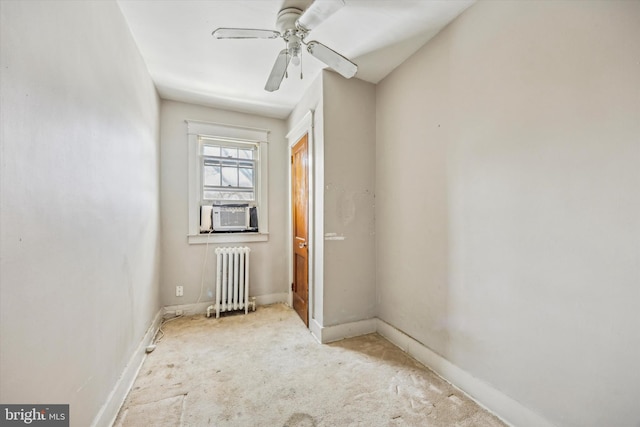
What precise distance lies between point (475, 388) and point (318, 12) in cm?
257

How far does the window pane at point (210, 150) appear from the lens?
3.42 metres

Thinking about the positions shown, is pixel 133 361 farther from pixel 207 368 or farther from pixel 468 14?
pixel 468 14

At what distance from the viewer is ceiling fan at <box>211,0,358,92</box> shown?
4.80 ft

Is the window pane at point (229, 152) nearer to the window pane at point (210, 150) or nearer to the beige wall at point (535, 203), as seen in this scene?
the window pane at point (210, 150)

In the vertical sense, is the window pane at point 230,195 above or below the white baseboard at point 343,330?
above

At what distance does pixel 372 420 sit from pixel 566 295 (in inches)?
51.0

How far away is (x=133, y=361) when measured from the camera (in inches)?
76.6

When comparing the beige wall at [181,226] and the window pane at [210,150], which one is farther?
the window pane at [210,150]

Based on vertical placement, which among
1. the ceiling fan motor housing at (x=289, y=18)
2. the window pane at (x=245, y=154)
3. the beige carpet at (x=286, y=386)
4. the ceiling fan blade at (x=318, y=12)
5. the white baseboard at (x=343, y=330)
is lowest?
the beige carpet at (x=286, y=386)

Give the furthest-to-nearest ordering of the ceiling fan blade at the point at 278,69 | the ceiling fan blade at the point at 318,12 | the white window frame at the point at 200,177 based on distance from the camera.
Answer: the white window frame at the point at 200,177 < the ceiling fan blade at the point at 278,69 < the ceiling fan blade at the point at 318,12

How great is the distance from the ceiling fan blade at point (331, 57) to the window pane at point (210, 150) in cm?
217

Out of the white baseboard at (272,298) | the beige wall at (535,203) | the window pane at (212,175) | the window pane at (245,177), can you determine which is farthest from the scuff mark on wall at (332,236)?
the window pane at (212,175)

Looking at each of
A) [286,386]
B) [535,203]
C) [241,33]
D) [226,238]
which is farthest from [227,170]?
[535,203]

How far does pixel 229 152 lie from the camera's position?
3.56 metres
